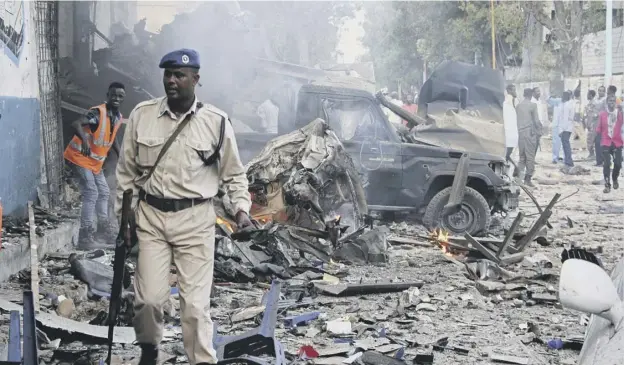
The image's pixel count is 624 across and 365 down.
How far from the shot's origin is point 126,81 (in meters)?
16.3

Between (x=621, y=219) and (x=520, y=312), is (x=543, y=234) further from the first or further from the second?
(x=520, y=312)

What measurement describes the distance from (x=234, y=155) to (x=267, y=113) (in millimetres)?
13216

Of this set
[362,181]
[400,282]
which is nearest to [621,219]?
[362,181]

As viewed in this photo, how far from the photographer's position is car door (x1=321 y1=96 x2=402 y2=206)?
11.2 m

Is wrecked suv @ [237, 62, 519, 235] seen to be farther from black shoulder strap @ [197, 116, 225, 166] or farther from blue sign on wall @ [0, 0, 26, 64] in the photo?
black shoulder strap @ [197, 116, 225, 166]

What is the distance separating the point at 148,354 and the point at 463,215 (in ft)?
25.0

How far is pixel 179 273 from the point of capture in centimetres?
446

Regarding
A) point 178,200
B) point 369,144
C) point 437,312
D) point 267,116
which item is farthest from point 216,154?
point 267,116

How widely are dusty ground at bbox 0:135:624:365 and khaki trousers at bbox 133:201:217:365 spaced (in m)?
1.03

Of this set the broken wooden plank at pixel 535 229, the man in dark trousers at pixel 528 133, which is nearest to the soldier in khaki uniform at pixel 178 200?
the broken wooden plank at pixel 535 229

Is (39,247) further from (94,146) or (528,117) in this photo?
(528,117)

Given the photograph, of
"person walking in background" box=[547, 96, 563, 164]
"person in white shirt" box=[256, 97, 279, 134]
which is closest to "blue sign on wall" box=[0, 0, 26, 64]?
"person in white shirt" box=[256, 97, 279, 134]

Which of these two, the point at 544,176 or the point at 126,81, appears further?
the point at 544,176

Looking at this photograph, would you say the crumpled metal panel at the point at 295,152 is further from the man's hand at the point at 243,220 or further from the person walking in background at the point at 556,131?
the person walking in background at the point at 556,131
